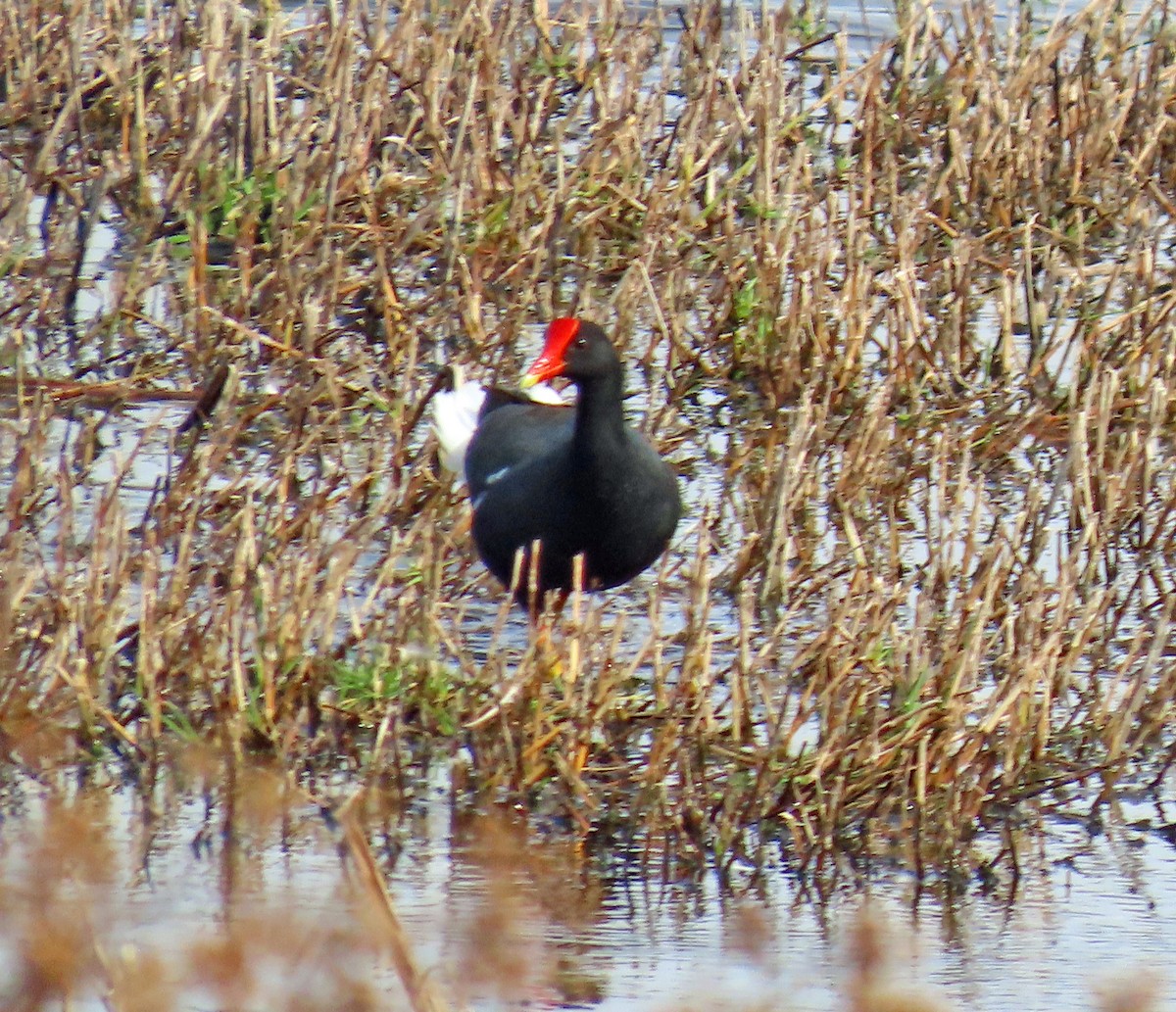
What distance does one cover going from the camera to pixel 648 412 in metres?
6.30

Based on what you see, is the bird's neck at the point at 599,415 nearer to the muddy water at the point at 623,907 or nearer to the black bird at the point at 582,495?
the black bird at the point at 582,495

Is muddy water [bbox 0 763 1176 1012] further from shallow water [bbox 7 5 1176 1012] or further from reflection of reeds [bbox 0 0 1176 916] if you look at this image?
reflection of reeds [bbox 0 0 1176 916]

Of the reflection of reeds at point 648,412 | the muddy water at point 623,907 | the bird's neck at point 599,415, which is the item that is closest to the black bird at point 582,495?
the bird's neck at point 599,415

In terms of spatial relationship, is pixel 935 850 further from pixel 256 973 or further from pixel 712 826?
pixel 256 973

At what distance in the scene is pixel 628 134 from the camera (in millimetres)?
7824

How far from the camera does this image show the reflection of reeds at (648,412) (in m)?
4.21

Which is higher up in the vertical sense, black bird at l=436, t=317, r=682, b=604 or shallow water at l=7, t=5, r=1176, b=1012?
black bird at l=436, t=317, r=682, b=604

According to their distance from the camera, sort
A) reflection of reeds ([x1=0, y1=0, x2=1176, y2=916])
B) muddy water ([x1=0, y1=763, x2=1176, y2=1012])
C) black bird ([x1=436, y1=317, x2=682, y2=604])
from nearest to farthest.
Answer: muddy water ([x1=0, y1=763, x2=1176, y2=1012])
reflection of reeds ([x1=0, y1=0, x2=1176, y2=916])
black bird ([x1=436, y1=317, x2=682, y2=604])

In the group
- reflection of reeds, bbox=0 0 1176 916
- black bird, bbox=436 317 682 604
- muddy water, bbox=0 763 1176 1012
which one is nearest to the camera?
muddy water, bbox=0 763 1176 1012

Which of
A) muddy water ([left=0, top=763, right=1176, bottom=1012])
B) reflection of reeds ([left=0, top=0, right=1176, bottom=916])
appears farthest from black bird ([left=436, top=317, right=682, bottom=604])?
muddy water ([left=0, top=763, right=1176, bottom=1012])

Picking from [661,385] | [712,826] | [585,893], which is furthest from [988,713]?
[661,385]

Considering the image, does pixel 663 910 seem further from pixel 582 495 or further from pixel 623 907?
pixel 582 495

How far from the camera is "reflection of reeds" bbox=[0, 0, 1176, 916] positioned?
421cm

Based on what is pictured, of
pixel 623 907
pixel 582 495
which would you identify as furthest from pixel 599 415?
pixel 623 907
